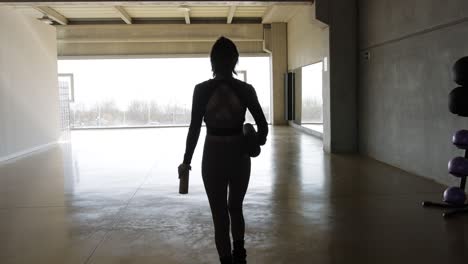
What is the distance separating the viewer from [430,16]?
6.24m

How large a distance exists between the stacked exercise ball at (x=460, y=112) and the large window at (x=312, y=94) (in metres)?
7.90

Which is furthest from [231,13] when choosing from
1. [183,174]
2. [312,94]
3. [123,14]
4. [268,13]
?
[183,174]

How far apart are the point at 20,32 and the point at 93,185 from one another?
6.05 m

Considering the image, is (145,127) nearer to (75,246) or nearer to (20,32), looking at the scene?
(20,32)

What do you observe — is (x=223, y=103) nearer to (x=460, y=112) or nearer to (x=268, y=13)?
(x=460, y=112)

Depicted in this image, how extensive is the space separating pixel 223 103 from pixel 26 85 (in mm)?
9725

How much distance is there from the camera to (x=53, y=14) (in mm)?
15492

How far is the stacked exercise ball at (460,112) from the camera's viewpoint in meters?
4.57

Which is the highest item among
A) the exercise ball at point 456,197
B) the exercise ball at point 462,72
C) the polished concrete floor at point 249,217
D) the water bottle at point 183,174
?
the exercise ball at point 462,72

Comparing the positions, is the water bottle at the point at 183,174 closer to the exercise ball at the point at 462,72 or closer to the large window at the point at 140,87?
the exercise ball at the point at 462,72

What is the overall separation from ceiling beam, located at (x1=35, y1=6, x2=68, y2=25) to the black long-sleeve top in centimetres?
1250

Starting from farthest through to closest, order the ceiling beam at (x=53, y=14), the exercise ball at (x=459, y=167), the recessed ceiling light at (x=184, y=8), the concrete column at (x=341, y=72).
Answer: the recessed ceiling light at (x=184, y=8) < the ceiling beam at (x=53, y=14) < the concrete column at (x=341, y=72) < the exercise ball at (x=459, y=167)

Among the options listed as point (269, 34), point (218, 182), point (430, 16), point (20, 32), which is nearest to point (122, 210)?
point (218, 182)

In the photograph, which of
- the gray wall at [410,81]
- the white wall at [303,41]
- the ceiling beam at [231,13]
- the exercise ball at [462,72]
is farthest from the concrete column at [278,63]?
the exercise ball at [462,72]
